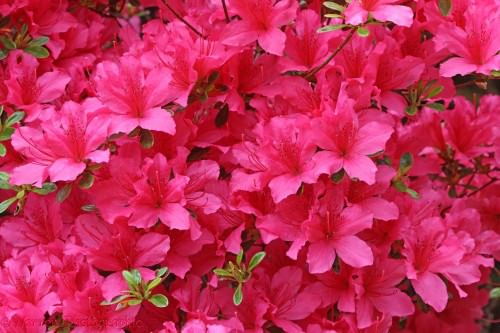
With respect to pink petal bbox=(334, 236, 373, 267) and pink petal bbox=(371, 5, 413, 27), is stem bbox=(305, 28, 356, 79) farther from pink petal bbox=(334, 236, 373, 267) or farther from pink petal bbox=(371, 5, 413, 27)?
pink petal bbox=(334, 236, 373, 267)

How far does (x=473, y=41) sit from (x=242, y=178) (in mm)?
564

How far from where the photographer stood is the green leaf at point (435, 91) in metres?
1.76

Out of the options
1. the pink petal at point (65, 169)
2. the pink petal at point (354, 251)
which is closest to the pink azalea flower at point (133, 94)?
the pink petal at point (65, 169)

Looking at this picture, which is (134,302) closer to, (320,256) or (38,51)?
(320,256)

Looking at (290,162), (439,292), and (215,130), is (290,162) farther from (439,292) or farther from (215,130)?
(439,292)

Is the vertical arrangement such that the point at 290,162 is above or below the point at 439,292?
above

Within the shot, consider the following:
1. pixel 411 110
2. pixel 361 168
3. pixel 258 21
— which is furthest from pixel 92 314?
pixel 411 110

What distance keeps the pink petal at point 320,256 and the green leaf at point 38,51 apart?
0.77 metres

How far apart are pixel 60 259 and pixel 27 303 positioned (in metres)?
0.13

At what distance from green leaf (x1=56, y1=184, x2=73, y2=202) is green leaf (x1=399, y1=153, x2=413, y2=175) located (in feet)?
2.31

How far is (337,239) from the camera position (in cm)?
158

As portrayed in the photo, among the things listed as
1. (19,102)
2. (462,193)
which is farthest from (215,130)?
(462,193)

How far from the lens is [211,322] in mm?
1535

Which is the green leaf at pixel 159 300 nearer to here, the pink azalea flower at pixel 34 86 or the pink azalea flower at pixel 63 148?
the pink azalea flower at pixel 63 148
